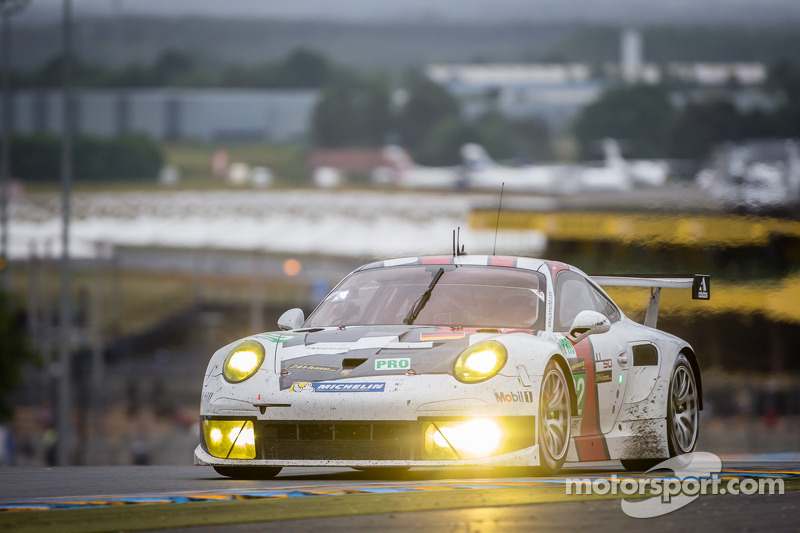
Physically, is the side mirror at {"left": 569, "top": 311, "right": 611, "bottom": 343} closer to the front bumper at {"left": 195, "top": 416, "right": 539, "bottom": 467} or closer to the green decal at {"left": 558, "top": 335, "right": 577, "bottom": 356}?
the green decal at {"left": 558, "top": 335, "right": 577, "bottom": 356}

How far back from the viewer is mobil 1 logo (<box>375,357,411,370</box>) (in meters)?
8.20

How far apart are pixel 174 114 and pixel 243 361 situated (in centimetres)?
15838

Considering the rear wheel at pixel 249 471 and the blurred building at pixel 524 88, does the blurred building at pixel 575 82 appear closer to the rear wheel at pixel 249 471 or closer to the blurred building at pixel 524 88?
the blurred building at pixel 524 88

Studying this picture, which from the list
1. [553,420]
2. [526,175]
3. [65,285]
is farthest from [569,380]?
[526,175]

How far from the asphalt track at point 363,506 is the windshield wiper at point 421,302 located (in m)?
0.89

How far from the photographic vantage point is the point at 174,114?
540 ft

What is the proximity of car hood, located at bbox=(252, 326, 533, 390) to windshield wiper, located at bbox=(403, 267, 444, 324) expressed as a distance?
10.0 inches

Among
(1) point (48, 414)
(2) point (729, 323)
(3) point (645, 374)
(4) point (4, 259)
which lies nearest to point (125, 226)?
(1) point (48, 414)

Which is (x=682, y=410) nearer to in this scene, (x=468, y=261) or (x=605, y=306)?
(x=605, y=306)

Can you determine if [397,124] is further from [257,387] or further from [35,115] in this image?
[257,387]

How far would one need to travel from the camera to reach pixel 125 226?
12650 cm

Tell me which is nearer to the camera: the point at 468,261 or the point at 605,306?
the point at 468,261

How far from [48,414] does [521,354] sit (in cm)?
5103

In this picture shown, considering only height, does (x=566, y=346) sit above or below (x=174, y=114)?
below
